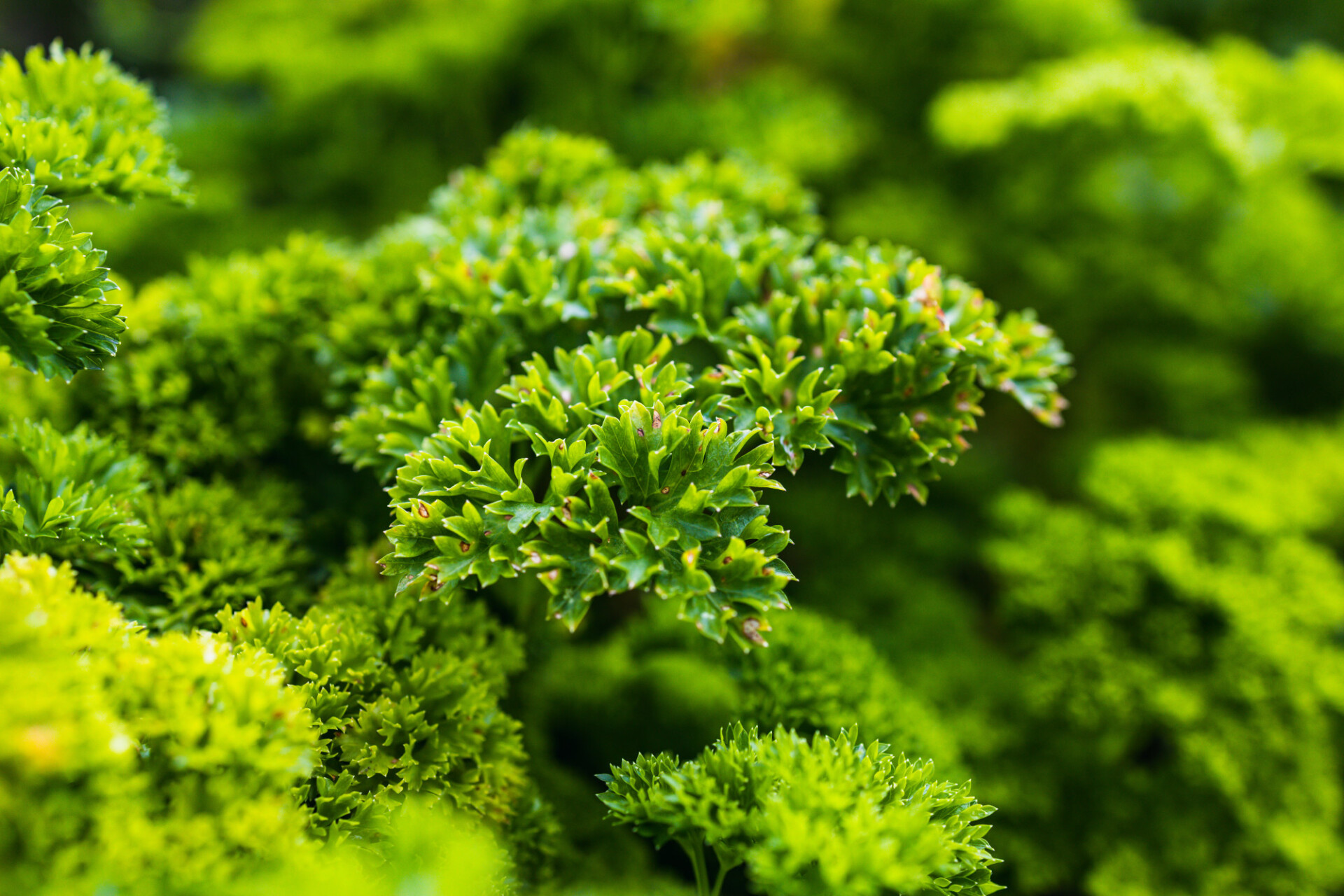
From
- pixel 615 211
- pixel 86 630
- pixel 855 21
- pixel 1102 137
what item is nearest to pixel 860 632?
pixel 615 211

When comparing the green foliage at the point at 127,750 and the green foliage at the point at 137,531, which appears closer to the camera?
the green foliage at the point at 127,750

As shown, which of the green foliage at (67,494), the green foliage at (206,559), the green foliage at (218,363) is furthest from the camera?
the green foliage at (218,363)

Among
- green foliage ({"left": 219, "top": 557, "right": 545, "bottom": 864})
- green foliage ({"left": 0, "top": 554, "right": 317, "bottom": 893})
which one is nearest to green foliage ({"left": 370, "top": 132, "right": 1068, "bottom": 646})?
green foliage ({"left": 219, "top": 557, "right": 545, "bottom": 864})

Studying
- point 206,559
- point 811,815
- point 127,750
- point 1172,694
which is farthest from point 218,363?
point 1172,694

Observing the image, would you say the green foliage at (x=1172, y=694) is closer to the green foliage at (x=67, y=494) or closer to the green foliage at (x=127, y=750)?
the green foliage at (x=127, y=750)

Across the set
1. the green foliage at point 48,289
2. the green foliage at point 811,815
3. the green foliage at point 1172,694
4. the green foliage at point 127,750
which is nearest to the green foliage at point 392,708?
the green foliage at point 127,750

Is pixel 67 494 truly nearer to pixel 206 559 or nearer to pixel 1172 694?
pixel 206 559

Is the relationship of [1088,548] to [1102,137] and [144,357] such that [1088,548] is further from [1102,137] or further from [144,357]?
[144,357]
